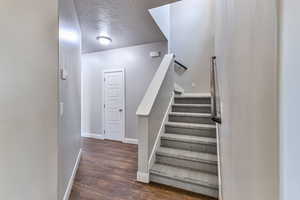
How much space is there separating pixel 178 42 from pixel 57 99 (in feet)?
13.8

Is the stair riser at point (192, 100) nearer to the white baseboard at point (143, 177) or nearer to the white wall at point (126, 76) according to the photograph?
the white wall at point (126, 76)

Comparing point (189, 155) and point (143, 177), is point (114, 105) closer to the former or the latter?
point (143, 177)

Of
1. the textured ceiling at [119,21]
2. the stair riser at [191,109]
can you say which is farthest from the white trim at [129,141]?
the textured ceiling at [119,21]

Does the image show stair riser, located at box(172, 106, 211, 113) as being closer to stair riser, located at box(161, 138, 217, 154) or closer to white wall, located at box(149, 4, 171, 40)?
stair riser, located at box(161, 138, 217, 154)

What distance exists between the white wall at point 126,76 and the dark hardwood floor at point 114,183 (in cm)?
138

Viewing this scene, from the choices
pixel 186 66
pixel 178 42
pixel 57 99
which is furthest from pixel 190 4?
pixel 57 99

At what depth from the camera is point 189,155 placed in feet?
7.81

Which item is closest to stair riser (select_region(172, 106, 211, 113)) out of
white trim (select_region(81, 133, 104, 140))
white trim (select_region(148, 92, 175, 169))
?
white trim (select_region(148, 92, 175, 169))

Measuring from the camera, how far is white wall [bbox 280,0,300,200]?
338mm

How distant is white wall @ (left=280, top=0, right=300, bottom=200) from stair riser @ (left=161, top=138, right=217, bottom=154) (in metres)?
2.27

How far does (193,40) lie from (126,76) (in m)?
2.30

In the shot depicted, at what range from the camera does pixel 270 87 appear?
0.42m

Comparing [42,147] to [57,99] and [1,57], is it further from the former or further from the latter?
[1,57]

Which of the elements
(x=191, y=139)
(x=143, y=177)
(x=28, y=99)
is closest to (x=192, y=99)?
(x=191, y=139)
